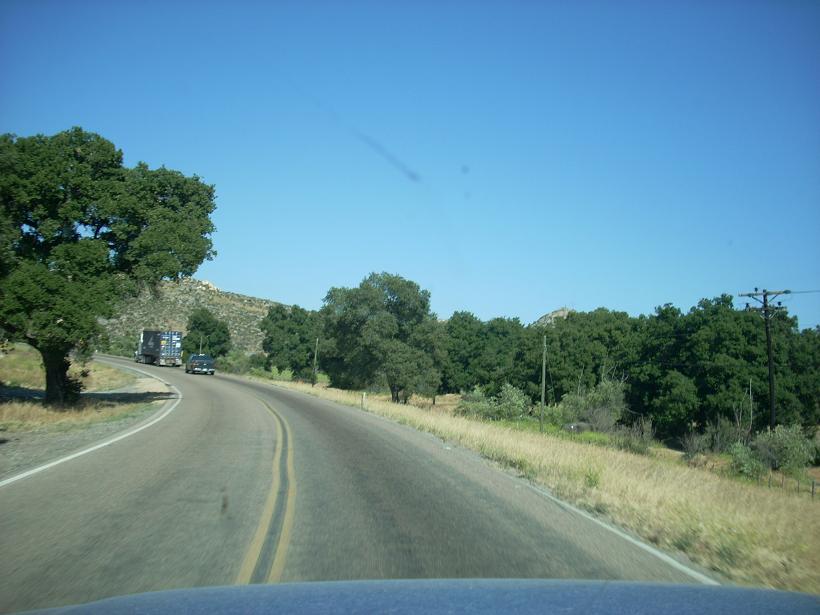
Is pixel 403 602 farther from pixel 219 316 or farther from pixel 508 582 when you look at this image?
pixel 219 316

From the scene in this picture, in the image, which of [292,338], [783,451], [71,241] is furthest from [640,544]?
[292,338]

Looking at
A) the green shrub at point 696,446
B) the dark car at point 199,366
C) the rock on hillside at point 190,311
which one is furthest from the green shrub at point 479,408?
the rock on hillside at point 190,311

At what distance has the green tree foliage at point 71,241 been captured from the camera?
21.9m

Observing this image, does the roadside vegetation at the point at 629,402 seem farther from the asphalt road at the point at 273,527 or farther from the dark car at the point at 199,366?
the dark car at the point at 199,366

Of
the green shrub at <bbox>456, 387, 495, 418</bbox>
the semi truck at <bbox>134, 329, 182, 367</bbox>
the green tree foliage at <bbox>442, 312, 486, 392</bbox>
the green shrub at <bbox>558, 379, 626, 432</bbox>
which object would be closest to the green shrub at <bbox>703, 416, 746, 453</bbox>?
the green shrub at <bbox>558, 379, 626, 432</bbox>

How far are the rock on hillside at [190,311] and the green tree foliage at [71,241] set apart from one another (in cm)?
8758

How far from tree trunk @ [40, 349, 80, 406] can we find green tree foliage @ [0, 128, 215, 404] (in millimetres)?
39

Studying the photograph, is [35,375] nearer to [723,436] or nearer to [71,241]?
[71,241]

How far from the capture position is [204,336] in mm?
104000

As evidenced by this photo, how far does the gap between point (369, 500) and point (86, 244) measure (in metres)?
18.6

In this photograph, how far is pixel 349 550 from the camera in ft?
22.2

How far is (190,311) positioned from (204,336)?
1938cm

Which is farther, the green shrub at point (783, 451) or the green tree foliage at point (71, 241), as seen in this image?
the green shrub at point (783, 451)

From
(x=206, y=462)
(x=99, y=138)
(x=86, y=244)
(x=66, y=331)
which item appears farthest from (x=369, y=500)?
(x=99, y=138)
